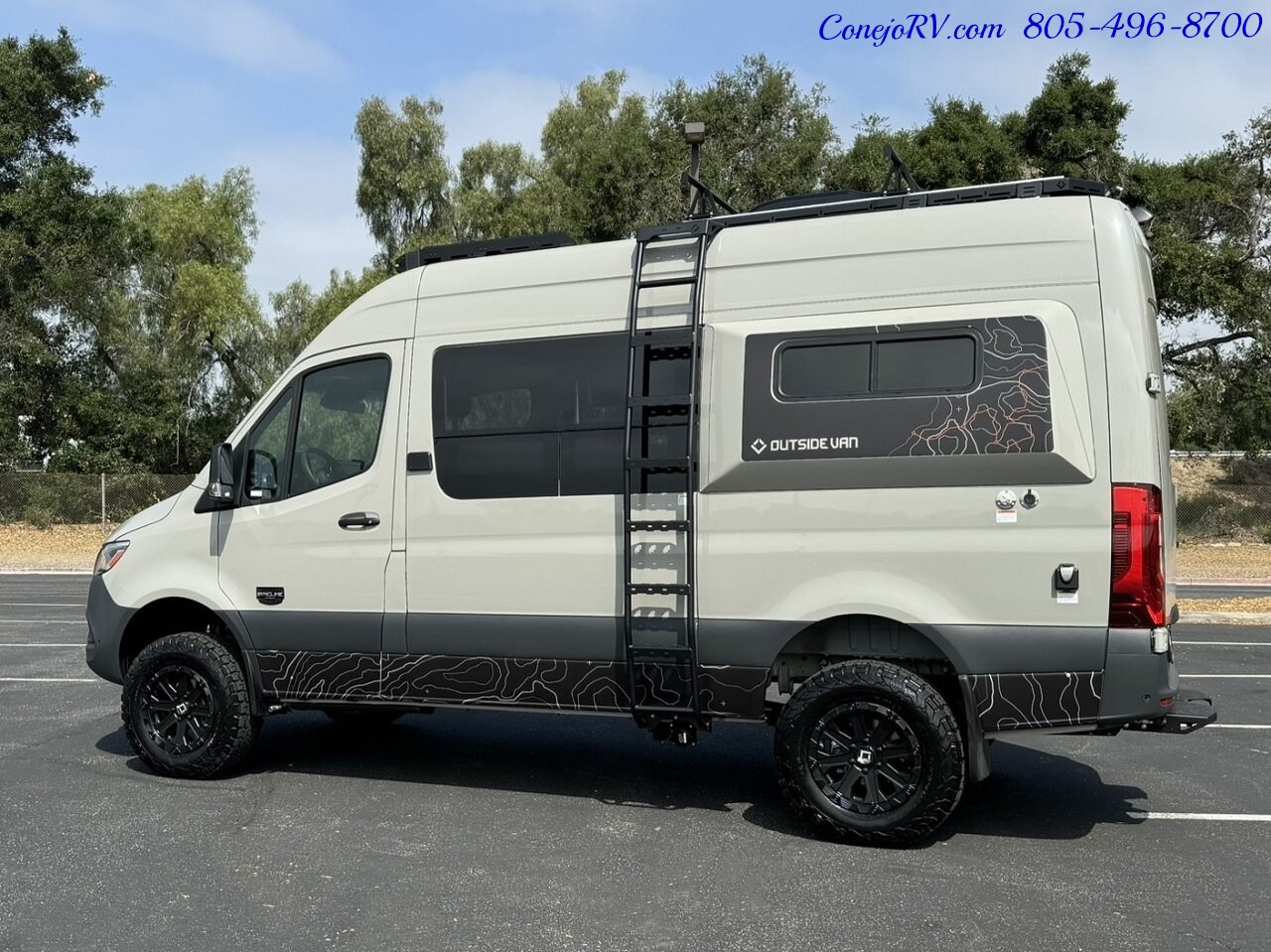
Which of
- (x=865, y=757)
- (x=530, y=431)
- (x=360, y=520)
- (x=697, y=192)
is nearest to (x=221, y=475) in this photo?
(x=360, y=520)

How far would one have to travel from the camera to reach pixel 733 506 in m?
5.84

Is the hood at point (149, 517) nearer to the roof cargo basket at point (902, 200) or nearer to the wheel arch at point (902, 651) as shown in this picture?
the roof cargo basket at point (902, 200)

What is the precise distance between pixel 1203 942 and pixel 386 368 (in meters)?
4.63

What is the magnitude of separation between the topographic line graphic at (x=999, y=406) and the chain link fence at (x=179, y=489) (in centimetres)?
2490

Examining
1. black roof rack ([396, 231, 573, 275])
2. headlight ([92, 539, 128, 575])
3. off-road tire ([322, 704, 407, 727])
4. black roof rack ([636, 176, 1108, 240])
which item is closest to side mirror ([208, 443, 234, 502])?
headlight ([92, 539, 128, 575])

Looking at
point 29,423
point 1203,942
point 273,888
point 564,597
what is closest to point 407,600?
point 564,597

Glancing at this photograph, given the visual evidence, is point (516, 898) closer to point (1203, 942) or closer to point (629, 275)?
point (1203, 942)

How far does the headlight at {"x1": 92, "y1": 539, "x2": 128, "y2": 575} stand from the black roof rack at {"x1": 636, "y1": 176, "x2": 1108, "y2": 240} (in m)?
3.51

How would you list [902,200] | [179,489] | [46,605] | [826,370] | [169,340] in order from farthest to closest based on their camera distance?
[169,340]
[179,489]
[46,605]
[902,200]
[826,370]

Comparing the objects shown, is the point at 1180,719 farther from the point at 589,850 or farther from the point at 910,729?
the point at 589,850

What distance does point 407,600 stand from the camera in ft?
21.3

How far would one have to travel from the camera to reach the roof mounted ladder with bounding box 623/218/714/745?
589 cm

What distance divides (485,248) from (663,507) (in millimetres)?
1870

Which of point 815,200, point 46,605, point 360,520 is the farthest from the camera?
point 46,605
